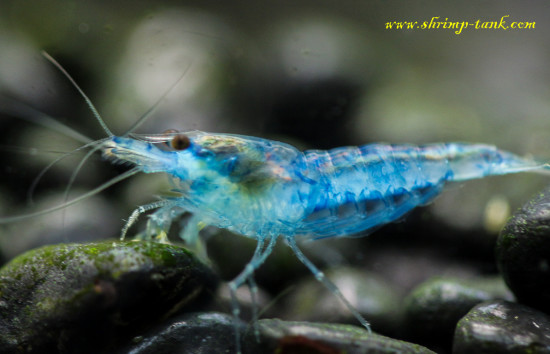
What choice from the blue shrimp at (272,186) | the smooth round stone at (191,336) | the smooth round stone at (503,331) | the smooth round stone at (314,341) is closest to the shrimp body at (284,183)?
the blue shrimp at (272,186)

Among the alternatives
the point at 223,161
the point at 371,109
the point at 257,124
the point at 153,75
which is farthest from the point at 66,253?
the point at 371,109

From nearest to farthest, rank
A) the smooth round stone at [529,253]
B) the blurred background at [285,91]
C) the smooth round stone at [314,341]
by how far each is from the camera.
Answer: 1. the smooth round stone at [314,341]
2. the smooth round stone at [529,253]
3. the blurred background at [285,91]

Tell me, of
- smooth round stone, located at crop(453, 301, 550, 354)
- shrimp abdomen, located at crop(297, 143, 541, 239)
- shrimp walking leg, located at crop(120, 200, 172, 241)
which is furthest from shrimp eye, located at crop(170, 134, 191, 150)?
smooth round stone, located at crop(453, 301, 550, 354)

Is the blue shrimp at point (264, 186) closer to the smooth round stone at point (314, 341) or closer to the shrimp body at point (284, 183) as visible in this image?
the shrimp body at point (284, 183)

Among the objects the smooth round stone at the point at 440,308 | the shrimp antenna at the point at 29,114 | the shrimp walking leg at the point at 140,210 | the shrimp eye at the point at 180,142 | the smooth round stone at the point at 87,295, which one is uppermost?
the shrimp antenna at the point at 29,114

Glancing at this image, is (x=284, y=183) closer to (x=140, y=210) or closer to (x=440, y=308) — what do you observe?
(x=140, y=210)

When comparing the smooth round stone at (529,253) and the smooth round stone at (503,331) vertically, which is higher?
the smooth round stone at (529,253)
